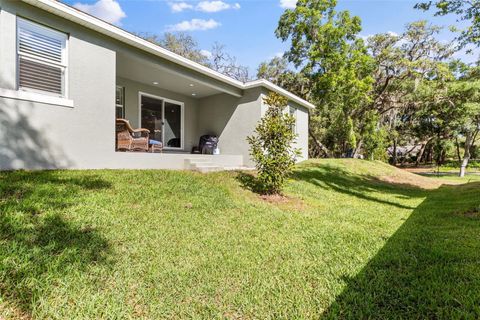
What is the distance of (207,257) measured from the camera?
3143 mm

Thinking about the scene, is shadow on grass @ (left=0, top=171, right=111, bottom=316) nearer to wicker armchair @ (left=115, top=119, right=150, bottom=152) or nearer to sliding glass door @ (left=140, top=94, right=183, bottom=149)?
wicker armchair @ (left=115, top=119, right=150, bottom=152)

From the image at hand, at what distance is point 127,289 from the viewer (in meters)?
2.43

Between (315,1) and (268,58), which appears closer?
(315,1)

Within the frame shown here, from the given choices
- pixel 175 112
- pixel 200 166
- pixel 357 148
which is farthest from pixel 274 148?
pixel 357 148

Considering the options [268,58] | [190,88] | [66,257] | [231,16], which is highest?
[268,58]

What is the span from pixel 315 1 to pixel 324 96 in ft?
20.7

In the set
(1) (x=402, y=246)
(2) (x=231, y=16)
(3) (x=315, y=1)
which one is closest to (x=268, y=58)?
(3) (x=315, y=1)

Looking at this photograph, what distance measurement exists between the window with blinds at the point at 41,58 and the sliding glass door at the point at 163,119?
4.20 meters

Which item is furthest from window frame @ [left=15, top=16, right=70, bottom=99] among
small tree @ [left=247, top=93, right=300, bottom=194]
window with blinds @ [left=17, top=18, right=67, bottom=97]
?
small tree @ [left=247, top=93, right=300, bottom=194]

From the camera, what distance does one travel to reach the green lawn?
2.26 meters

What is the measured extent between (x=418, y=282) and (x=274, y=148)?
13.4 feet

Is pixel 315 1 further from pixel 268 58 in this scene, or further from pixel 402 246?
pixel 402 246

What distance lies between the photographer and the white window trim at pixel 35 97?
4.91 meters

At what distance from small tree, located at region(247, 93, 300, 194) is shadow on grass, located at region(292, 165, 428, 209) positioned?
3134 millimetres
